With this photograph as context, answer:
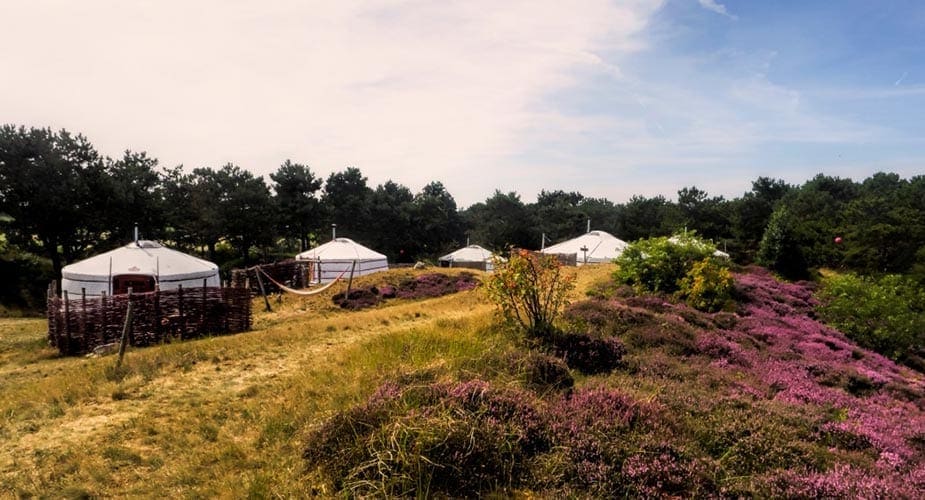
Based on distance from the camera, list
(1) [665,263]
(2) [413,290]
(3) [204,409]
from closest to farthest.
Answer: (3) [204,409]
(1) [665,263]
(2) [413,290]

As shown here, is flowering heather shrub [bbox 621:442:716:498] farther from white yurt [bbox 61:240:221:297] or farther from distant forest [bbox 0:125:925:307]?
white yurt [bbox 61:240:221:297]

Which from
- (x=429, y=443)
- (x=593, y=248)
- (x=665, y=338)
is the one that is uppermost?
(x=593, y=248)

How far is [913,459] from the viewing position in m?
4.39

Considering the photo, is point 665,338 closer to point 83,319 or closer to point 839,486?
point 839,486

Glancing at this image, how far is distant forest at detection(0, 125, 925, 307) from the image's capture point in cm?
2595

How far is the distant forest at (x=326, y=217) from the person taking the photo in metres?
26.0

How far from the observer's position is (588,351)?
7188 millimetres

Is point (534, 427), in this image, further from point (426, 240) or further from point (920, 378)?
point (426, 240)

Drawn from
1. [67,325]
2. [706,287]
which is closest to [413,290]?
[67,325]

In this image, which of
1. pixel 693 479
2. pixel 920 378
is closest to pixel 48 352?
pixel 693 479

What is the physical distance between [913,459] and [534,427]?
3.72 m

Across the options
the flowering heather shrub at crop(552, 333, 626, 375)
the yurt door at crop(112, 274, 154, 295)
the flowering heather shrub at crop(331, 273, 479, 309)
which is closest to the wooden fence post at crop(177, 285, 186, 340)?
the yurt door at crop(112, 274, 154, 295)

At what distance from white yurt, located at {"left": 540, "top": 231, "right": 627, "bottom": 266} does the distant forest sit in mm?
4602

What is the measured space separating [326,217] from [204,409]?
38294 millimetres
